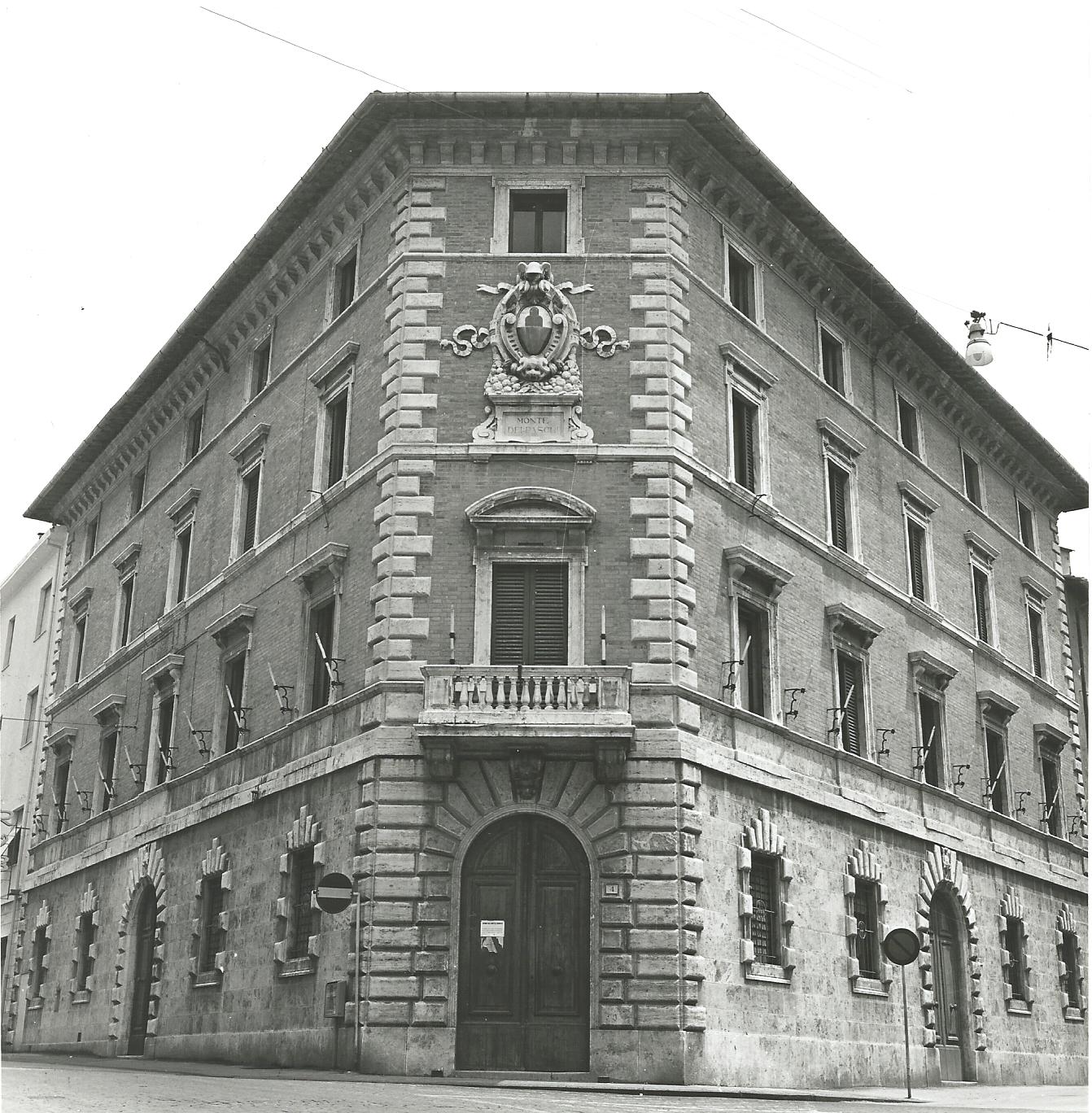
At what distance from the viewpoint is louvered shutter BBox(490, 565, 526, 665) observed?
23266mm

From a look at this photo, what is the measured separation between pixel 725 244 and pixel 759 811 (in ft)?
35.6

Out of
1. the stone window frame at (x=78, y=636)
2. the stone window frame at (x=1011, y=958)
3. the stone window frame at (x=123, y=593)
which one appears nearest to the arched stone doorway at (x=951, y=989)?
the stone window frame at (x=1011, y=958)

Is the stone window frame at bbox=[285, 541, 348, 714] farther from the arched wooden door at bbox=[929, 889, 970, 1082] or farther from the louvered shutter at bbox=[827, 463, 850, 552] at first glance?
the arched wooden door at bbox=[929, 889, 970, 1082]

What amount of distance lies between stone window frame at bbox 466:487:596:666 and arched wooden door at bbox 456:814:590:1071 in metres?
3.95

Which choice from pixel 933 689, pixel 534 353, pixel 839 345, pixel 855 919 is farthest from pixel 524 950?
pixel 839 345

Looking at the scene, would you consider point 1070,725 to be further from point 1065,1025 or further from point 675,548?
point 675,548

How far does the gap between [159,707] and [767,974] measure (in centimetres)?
1581

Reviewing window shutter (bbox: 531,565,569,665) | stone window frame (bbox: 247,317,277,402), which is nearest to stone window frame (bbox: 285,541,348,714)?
window shutter (bbox: 531,565,569,665)

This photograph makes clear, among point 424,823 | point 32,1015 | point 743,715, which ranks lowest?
point 32,1015

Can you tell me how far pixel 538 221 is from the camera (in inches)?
1033

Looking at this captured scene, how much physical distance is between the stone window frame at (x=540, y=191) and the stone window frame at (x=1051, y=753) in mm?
18917

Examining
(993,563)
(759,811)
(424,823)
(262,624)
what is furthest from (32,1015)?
(993,563)

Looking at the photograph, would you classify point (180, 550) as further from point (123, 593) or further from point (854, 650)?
point (854, 650)

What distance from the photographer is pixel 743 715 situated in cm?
2453
